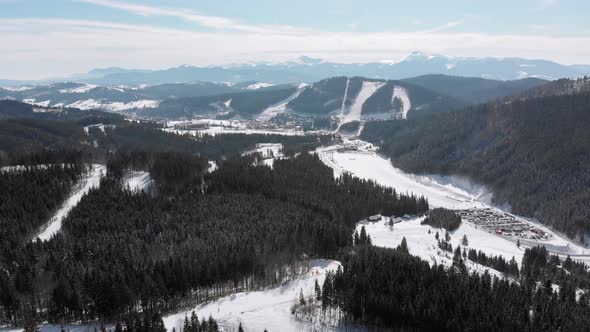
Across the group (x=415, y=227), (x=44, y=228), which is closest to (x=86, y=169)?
(x=44, y=228)

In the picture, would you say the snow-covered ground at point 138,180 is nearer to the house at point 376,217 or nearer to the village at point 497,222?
the house at point 376,217

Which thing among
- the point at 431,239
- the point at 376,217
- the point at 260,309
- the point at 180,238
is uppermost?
the point at 260,309

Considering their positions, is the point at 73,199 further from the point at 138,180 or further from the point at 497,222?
the point at 497,222

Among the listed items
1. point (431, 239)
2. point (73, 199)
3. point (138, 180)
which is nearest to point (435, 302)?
point (431, 239)

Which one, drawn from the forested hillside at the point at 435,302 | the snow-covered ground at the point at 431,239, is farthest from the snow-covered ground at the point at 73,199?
the snow-covered ground at the point at 431,239

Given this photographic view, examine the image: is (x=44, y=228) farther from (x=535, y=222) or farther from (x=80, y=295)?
(x=535, y=222)

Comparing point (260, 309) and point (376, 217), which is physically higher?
point (260, 309)

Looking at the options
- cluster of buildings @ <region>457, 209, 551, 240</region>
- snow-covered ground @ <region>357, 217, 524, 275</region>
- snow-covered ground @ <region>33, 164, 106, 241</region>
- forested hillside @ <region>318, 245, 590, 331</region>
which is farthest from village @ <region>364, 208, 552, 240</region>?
snow-covered ground @ <region>33, 164, 106, 241</region>

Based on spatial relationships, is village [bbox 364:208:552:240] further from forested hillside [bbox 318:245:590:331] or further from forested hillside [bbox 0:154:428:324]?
forested hillside [bbox 318:245:590:331]
